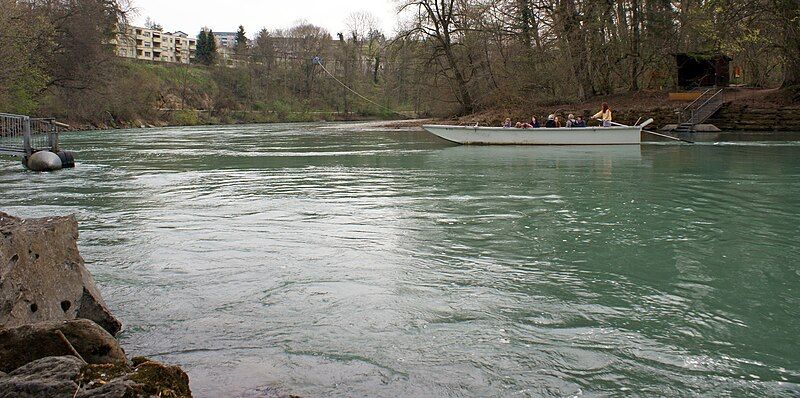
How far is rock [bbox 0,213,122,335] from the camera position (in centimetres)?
523

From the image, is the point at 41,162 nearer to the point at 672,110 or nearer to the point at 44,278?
the point at 44,278

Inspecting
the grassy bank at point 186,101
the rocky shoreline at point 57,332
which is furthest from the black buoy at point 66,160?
the grassy bank at point 186,101

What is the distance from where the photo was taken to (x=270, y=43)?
394 feet

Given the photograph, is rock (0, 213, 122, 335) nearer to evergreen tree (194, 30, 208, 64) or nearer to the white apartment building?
evergreen tree (194, 30, 208, 64)

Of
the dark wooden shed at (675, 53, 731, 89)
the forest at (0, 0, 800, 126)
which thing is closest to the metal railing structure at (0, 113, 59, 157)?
the forest at (0, 0, 800, 126)

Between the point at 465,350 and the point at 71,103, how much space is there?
198 feet

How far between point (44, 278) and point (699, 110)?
4017 centimetres

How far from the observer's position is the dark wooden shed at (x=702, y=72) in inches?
1791

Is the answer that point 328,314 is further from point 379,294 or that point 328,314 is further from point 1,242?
point 1,242

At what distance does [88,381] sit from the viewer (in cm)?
349

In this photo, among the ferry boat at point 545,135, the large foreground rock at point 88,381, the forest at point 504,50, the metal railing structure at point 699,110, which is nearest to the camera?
the large foreground rock at point 88,381

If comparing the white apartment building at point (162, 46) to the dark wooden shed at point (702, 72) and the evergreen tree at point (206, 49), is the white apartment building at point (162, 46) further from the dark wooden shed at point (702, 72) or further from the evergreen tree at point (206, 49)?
the dark wooden shed at point (702, 72)

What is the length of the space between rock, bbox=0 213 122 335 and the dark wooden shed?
44979 millimetres

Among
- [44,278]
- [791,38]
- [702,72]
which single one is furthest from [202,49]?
[44,278]
